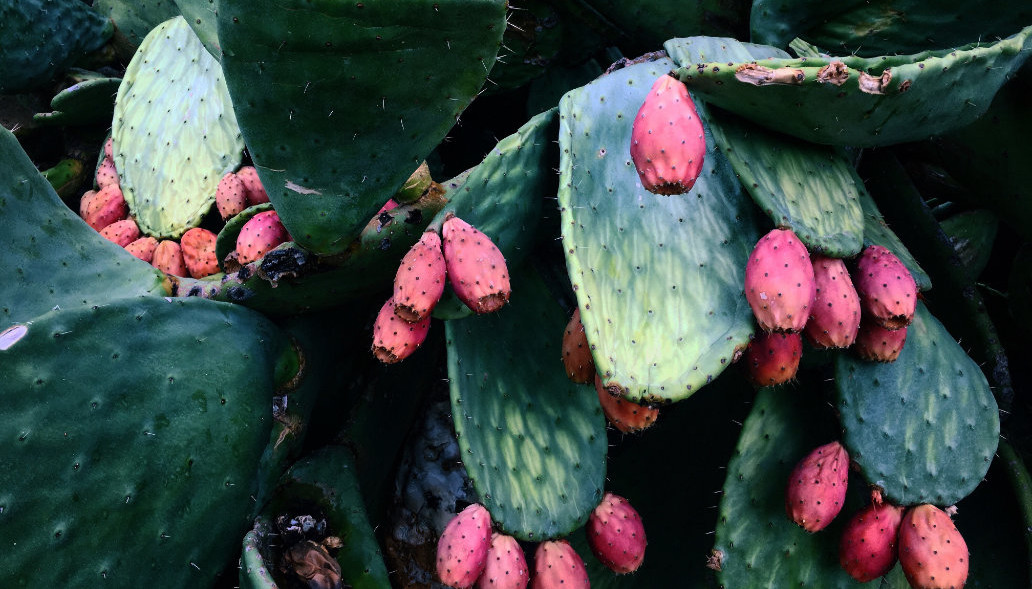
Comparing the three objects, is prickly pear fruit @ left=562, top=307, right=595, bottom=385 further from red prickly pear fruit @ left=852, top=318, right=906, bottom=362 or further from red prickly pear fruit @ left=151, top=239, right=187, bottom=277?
red prickly pear fruit @ left=151, top=239, right=187, bottom=277

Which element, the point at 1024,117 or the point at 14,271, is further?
the point at 1024,117

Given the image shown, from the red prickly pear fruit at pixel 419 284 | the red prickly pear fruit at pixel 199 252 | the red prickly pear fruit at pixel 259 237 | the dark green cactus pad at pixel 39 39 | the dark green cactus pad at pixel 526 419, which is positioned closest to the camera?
the red prickly pear fruit at pixel 419 284

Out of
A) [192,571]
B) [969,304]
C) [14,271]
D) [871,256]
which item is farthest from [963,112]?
[14,271]

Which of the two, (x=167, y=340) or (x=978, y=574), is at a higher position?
(x=167, y=340)

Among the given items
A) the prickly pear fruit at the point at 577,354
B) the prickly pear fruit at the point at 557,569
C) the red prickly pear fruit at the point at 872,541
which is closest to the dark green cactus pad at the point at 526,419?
the prickly pear fruit at the point at 557,569

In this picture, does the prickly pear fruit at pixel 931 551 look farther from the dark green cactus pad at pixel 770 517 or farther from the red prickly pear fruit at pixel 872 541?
the dark green cactus pad at pixel 770 517

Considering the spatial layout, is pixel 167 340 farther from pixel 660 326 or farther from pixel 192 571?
pixel 660 326

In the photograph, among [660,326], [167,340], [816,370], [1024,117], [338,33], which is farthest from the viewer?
[1024,117]
